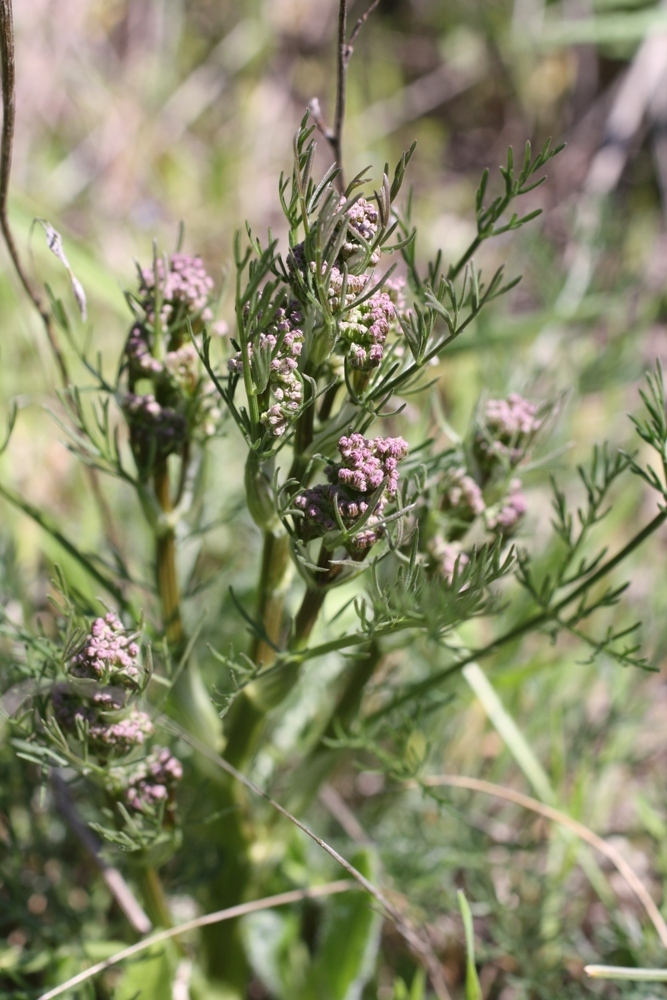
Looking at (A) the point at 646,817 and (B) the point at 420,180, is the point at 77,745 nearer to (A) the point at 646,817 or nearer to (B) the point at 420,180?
(A) the point at 646,817

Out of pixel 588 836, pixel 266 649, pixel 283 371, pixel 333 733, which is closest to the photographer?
pixel 283 371

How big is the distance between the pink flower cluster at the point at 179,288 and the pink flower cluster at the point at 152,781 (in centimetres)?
67

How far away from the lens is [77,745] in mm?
1248

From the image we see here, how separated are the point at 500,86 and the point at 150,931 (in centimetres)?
458

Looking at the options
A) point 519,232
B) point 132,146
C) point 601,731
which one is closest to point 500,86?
point 519,232

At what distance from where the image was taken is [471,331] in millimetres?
3172

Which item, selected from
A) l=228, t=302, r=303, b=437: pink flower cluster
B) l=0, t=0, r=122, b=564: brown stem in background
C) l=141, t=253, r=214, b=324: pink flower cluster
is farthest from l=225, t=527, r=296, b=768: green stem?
l=0, t=0, r=122, b=564: brown stem in background

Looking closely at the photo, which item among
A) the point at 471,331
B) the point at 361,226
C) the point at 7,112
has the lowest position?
the point at 361,226

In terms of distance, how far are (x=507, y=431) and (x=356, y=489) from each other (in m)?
0.44

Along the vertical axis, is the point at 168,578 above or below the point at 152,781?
above

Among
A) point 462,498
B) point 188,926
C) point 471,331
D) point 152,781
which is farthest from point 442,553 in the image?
point 471,331

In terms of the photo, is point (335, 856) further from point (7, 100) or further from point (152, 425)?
point (7, 100)

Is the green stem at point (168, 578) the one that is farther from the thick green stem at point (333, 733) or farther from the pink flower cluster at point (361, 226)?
the pink flower cluster at point (361, 226)

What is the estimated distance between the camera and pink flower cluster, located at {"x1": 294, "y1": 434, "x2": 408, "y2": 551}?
3.34 feet
